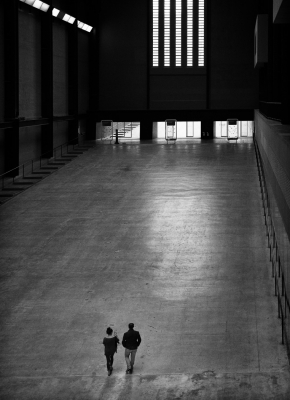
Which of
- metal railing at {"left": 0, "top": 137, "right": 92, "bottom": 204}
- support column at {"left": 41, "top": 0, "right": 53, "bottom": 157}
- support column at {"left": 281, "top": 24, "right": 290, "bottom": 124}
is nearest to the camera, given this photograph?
support column at {"left": 281, "top": 24, "right": 290, "bottom": 124}

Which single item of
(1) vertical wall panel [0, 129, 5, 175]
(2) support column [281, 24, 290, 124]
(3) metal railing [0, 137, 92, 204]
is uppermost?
(2) support column [281, 24, 290, 124]

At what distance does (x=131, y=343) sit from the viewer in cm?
1478

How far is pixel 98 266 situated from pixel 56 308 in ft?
14.0

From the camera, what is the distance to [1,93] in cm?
3953

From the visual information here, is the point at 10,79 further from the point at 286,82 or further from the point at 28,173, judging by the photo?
the point at 286,82

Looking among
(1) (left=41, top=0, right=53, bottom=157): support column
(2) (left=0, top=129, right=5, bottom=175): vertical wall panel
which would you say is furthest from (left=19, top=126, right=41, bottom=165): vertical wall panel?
(2) (left=0, top=129, right=5, bottom=175): vertical wall panel

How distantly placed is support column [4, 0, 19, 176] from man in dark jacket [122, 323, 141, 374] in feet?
86.5

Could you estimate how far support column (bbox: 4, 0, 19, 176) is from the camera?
39812 millimetres

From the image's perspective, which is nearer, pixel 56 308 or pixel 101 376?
pixel 101 376

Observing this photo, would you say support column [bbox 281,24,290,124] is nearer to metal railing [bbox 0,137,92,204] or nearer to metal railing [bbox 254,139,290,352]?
metal railing [bbox 254,139,290,352]

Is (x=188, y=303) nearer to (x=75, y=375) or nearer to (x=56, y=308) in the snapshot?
(x=56, y=308)

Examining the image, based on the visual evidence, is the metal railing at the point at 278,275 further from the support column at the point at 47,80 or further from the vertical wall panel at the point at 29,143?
the support column at the point at 47,80

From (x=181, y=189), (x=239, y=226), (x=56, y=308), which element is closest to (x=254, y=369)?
(x=56, y=308)

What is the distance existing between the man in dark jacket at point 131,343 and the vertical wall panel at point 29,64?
101 ft
